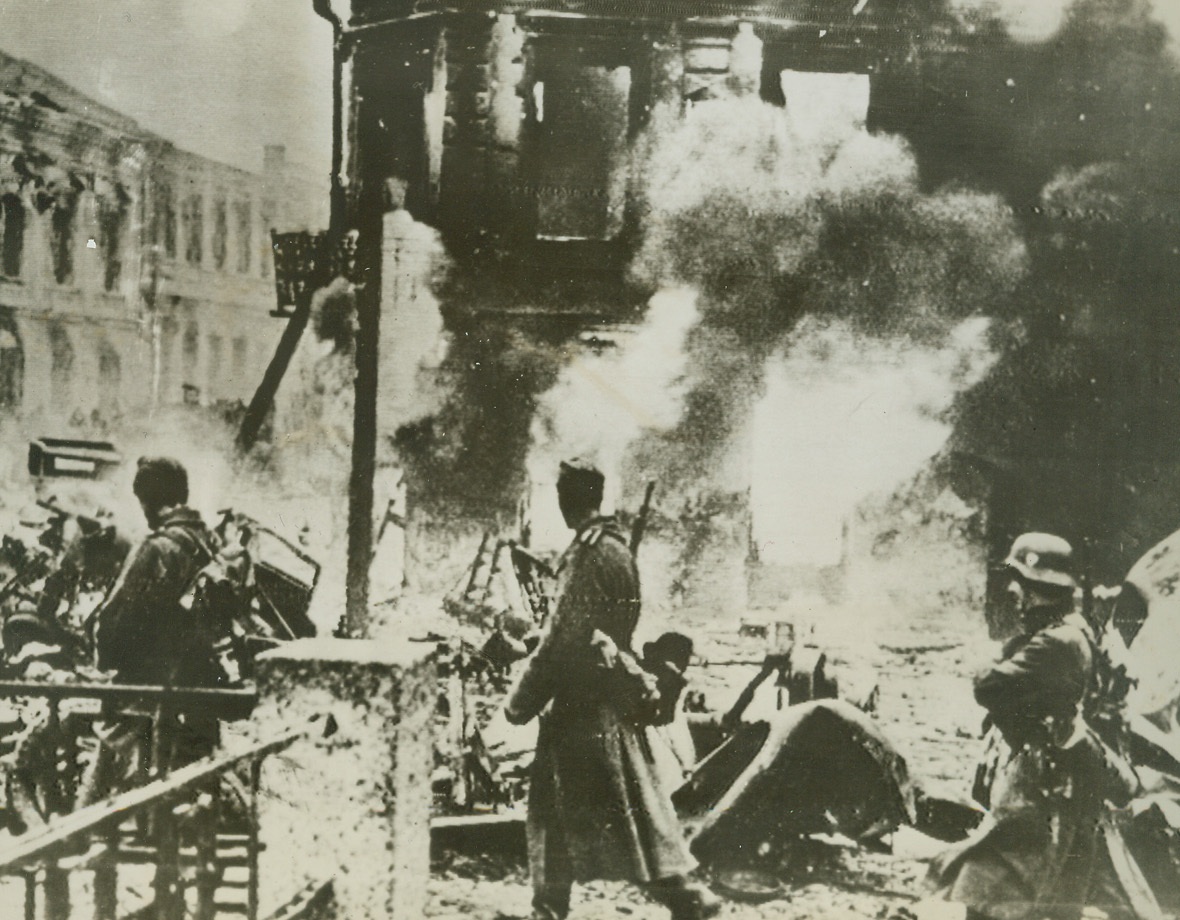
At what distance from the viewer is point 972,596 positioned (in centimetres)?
476

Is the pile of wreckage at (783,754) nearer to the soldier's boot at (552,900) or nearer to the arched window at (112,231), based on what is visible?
the soldier's boot at (552,900)

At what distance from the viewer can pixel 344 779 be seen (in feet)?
14.0

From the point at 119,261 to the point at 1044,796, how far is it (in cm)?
485

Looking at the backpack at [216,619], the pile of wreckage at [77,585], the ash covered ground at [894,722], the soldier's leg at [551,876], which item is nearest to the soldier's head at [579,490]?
the ash covered ground at [894,722]

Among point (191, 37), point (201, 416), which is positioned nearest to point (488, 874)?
point (201, 416)

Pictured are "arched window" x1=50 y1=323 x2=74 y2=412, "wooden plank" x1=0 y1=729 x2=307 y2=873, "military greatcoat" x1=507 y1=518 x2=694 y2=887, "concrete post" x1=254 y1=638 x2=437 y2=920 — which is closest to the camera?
"wooden plank" x1=0 y1=729 x2=307 y2=873

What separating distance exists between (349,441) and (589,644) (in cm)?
143

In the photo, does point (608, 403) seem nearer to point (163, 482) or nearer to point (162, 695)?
point (163, 482)

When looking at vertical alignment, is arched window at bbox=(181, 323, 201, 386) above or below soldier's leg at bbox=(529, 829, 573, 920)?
above

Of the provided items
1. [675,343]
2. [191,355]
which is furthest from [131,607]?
[675,343]

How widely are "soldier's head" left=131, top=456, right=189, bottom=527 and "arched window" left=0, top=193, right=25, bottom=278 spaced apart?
1.11 m

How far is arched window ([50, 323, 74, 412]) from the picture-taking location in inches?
186

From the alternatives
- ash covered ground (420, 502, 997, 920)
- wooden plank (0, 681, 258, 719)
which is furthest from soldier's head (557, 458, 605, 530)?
wooden plank (0, 681, 258, 719)

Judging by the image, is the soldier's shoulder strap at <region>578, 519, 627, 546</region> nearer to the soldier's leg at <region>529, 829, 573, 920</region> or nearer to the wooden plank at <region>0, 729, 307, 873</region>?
the soldier's leg at <region>529, 829, 573, 920</region>
